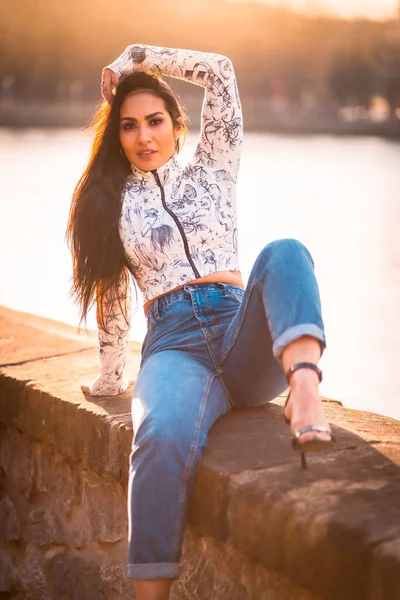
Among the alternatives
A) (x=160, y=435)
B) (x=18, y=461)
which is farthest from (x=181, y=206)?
(x=18, y=461)

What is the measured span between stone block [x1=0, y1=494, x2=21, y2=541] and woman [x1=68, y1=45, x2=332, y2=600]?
695 millimetres

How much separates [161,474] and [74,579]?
0.89 metres

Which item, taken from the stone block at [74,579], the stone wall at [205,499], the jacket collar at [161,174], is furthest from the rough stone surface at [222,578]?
the jacket collar at [161,174]

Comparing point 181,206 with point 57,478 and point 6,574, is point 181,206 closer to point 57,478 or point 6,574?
point 57,478

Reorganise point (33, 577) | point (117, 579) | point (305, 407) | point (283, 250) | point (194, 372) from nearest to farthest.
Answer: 1. point (305, 407)
2. point (283, 250)
3. point (194, 372)
4. point (117, 579)
5. point (33, 577)

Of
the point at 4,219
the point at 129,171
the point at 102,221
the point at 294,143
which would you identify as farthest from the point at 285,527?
the point at 294,143

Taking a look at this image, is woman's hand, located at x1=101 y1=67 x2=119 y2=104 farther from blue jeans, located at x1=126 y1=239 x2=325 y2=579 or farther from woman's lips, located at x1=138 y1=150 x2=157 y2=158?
blue jeans, located at x1=126 y1=239 x2=325 y2=579

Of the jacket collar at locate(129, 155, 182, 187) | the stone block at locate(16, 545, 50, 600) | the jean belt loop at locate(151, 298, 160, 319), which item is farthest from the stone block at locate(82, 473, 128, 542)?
the jacket collar at locate(129, 155, 182, 187)

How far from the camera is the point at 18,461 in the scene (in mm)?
2902

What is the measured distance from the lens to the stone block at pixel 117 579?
7.81 ft

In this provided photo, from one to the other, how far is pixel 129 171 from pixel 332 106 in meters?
55.3

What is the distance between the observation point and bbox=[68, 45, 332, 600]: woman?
1.92 metres

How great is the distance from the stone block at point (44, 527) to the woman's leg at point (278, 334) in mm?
817

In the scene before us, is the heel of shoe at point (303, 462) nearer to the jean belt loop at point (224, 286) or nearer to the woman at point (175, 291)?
the woman at point (175, 291)
